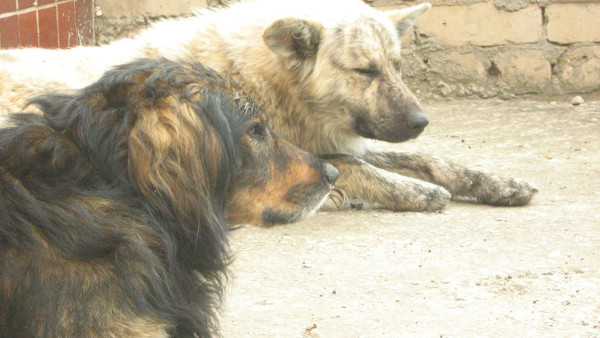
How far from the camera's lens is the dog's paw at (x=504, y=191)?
5297 millimetres

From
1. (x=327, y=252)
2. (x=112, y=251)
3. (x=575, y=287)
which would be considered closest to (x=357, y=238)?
(x=327, y=252)

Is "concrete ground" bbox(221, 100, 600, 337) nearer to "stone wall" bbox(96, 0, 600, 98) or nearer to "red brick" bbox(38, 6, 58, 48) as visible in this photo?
"stone wall" bbox(96, 0, 600, 98)

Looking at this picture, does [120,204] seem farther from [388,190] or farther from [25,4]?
[25,4]

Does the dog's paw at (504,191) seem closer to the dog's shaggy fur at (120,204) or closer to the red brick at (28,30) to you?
the dog's shaggy fur at (120,204)

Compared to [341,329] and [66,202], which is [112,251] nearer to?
[66,202]

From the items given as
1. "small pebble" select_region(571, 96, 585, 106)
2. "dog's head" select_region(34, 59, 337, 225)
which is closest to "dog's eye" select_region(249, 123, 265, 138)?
"dog's head" select_region(34, 59, 337, 225)

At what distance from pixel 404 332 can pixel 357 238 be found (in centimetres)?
133

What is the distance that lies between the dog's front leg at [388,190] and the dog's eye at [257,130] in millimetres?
2204

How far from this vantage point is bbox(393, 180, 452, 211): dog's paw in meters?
5.23

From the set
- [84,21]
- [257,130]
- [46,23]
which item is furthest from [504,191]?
[84,21]

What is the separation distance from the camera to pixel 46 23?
6652mm

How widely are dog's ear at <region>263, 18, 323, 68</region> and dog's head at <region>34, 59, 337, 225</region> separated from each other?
2237 millimetres

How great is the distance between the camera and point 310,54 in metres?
5.56

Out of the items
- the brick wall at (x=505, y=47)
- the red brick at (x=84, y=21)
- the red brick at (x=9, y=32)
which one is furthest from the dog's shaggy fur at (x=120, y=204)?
the brick wall at (x=505, y=47)
